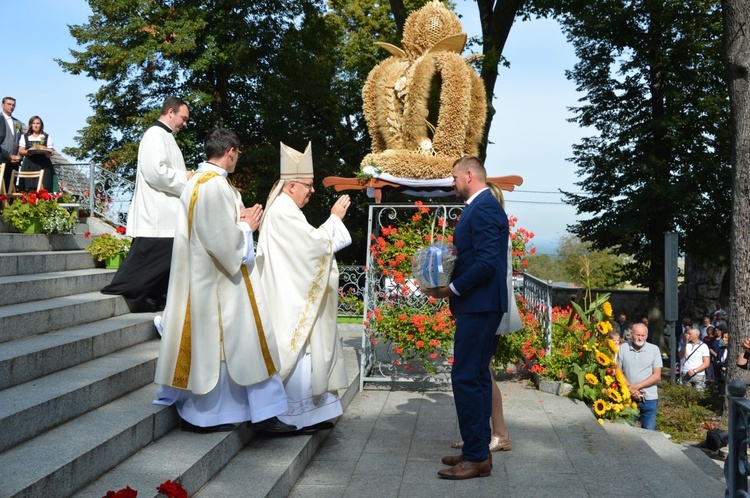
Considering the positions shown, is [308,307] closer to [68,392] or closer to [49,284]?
[68,392]

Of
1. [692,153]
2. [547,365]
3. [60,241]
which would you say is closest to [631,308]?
[692,153]

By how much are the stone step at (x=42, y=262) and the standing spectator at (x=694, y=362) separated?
32.9 ft

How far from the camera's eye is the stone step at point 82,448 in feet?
12.1

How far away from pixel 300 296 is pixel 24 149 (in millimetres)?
7394

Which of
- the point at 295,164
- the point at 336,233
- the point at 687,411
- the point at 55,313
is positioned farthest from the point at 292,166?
the point at 687,411

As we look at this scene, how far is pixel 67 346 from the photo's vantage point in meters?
5.63

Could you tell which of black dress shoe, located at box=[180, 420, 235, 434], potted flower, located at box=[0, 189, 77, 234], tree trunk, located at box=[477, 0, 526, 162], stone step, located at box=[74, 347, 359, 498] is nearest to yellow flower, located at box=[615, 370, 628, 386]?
stone step, located at box=[74, 347, 359, 498]

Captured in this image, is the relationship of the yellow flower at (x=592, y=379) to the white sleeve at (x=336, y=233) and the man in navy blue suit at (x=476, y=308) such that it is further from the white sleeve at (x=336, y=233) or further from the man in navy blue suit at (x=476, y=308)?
the white sleeve at (x=336, y=233)

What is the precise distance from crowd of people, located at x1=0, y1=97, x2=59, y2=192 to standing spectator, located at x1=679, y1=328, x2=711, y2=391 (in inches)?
427

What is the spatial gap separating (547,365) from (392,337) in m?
1.73

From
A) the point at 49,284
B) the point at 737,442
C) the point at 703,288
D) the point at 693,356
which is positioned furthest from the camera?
the point at 703,288

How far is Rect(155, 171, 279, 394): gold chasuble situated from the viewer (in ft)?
16.9

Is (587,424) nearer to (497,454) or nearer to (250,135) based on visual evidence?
(497,454)

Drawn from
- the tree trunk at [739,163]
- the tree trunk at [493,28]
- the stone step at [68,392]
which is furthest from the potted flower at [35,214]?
the tree trunk at [493,28]
